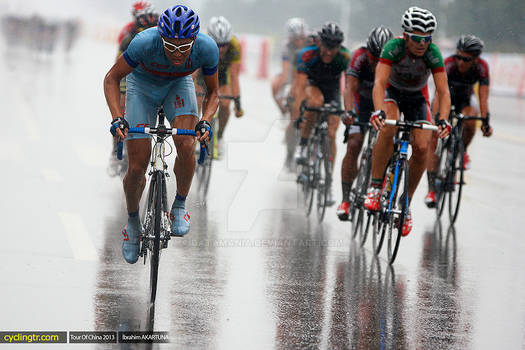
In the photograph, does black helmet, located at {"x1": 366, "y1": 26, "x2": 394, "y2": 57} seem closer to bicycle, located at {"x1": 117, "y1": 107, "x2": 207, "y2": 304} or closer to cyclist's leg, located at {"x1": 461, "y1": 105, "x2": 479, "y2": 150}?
cyclist's leg, located at {"x1": 461, "y1": 105, "x2": 479, "y2": 150}

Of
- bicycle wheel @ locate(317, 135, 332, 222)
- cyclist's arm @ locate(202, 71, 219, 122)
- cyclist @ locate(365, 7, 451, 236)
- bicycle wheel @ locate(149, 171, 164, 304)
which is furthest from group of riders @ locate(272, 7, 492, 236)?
bicycle wheel @ locate(149, 171, 164, 304)

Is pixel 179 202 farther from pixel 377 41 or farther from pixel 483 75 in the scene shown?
pixel 483 75

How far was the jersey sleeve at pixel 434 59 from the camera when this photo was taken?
26.3 feet

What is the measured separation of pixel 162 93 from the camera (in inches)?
261

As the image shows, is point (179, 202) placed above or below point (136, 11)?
below

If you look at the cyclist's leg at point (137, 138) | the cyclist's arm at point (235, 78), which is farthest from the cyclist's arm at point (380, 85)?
the cyclist's arm at point (235, 78)

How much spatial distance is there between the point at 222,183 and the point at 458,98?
328cm

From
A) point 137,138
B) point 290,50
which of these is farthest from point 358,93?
point 290,50

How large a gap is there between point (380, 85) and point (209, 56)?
6.62ft

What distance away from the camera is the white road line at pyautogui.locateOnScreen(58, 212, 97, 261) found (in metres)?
7.51

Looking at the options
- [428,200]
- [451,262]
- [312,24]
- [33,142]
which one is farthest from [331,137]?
[312,24]

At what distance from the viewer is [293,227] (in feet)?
31.1

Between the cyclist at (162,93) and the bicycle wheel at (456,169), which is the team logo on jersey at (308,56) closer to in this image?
the bicycle wheel at (456,169)

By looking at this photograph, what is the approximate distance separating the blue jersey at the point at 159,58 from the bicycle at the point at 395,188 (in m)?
1.93
